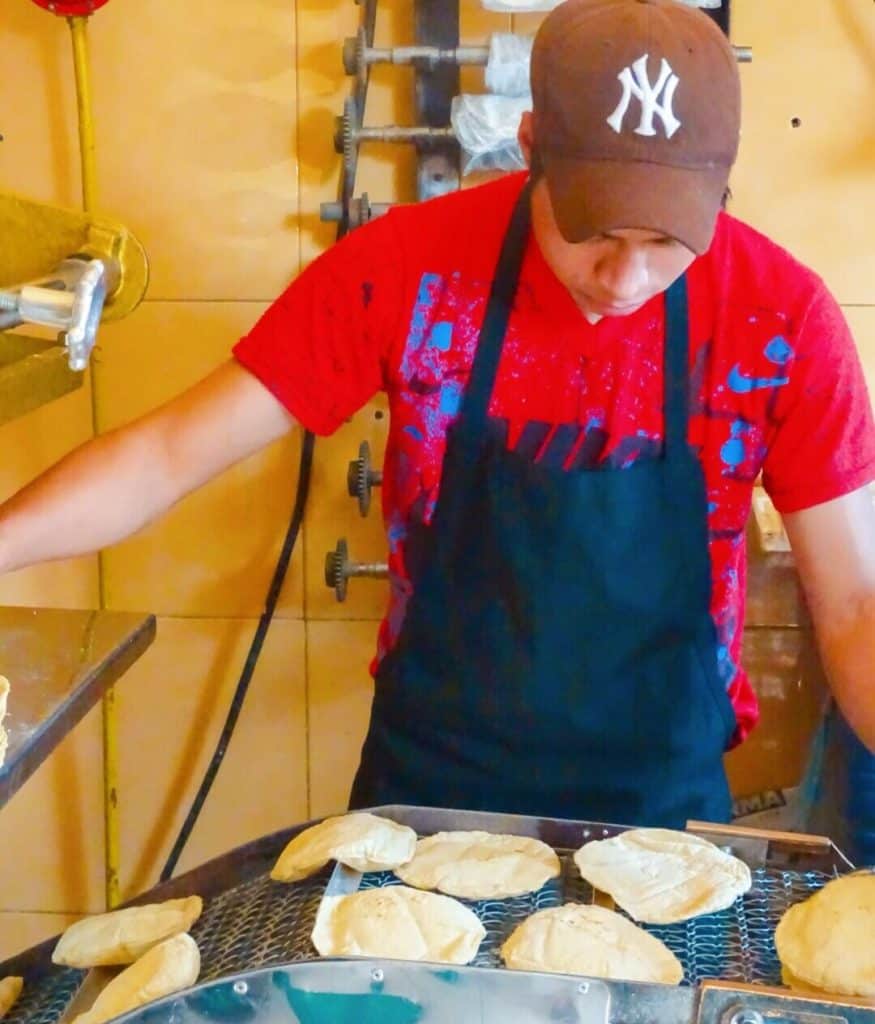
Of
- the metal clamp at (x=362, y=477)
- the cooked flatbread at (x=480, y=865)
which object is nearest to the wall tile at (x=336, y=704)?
the metal clamp at (x=362, y=477)

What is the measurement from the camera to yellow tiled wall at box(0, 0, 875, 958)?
4.83 feet

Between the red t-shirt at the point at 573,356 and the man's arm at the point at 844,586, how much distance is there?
0.03 m

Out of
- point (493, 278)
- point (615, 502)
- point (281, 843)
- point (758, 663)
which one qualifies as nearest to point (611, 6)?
point (493, 278)

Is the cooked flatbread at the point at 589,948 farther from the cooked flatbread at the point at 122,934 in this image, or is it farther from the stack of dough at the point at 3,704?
the stack of dough at the point at 3,704

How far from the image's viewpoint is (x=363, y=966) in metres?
0.60

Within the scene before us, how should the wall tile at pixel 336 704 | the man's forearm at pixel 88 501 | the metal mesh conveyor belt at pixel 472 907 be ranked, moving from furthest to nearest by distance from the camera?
the wall tile at pixel 336 704 < the man's forearm at pixel 88 501 < the metal mesh conveyor belt at pixel 472 907

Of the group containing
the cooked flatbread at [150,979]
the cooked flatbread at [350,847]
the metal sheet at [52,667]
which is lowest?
the cooked flatbread at [150,979]

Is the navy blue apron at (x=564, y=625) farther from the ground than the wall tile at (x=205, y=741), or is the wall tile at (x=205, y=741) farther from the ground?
the navy blue apron at (x=564, y=625)

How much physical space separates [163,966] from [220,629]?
3.30 ft

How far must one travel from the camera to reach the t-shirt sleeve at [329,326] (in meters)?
1.03

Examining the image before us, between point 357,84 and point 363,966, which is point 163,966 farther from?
point 357,84

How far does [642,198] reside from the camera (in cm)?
81

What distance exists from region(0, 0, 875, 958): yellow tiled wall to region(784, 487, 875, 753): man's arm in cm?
63

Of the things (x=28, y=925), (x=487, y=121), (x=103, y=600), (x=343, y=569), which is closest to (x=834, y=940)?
(x=343, y=569)
